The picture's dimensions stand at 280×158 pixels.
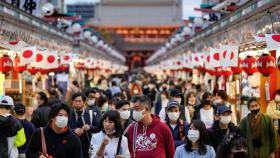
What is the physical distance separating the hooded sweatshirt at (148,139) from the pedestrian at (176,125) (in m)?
1.49

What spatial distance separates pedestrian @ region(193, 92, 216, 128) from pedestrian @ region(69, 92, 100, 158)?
108 inches

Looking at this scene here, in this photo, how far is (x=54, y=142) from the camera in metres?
6.73

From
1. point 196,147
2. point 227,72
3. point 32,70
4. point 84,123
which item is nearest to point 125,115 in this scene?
point 84,123

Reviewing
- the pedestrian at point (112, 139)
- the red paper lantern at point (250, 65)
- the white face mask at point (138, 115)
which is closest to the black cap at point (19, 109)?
the white face mask at point (138, 115)

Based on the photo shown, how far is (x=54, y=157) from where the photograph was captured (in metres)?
6.74

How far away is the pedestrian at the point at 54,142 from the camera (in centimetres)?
670

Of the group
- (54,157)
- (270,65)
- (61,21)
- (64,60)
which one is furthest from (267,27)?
(61,21)

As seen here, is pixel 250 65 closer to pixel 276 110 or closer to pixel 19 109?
pixel 276 110

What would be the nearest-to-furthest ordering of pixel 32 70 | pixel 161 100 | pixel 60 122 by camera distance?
pixel 60 122 < pixel 161 100 < pixel 32 70

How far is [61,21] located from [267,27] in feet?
62.7

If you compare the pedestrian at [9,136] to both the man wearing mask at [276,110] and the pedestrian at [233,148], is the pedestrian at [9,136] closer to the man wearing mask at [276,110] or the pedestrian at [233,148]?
the pedestrian at [233,148]

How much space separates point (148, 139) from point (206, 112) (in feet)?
14.6

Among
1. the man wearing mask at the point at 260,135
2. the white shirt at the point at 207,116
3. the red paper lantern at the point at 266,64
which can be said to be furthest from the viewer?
the red paper lantern at the point at 266,64

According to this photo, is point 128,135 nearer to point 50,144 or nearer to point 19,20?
point 50,144
